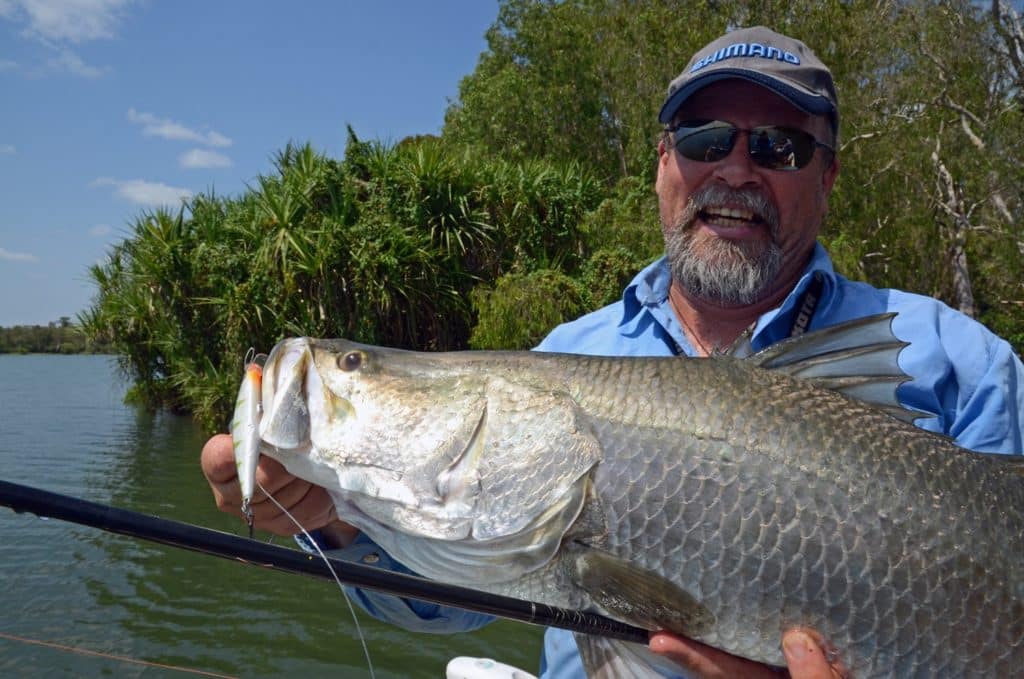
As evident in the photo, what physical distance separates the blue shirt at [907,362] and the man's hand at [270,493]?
0.85 feet

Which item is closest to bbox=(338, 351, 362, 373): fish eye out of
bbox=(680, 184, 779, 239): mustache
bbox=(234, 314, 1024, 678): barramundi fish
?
bbox=(234, 314, 1024, 678): barramundi fish

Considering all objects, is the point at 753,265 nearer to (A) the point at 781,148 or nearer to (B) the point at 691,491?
(A) the point at 781,148

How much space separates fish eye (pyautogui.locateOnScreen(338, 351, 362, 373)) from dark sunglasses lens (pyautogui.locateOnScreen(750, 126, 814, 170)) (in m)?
1.53

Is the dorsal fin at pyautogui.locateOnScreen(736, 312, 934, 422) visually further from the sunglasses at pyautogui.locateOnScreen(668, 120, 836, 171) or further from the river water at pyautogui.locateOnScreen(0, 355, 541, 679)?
the river water at pyautogui.locateOnScreen(0, 355, 541, 679)

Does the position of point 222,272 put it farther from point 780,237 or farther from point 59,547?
point 780,237

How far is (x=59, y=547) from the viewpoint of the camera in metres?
9.02

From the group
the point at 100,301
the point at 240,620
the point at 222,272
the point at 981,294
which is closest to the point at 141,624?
the point at 240,620

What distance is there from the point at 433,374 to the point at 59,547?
29.8 feet

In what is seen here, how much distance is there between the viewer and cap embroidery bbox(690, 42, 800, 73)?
98.5 inches

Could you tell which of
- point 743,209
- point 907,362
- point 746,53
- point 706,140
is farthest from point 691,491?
point 746,53

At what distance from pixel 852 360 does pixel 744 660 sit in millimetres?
769

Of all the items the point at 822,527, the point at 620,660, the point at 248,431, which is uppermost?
the point at 248,431

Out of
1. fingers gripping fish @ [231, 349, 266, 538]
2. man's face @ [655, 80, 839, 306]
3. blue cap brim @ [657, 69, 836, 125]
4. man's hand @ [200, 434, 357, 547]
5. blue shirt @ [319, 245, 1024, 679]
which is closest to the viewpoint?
fingers gripping fish @ [231, 349, 266, 538]

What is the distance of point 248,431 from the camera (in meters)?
1.73
